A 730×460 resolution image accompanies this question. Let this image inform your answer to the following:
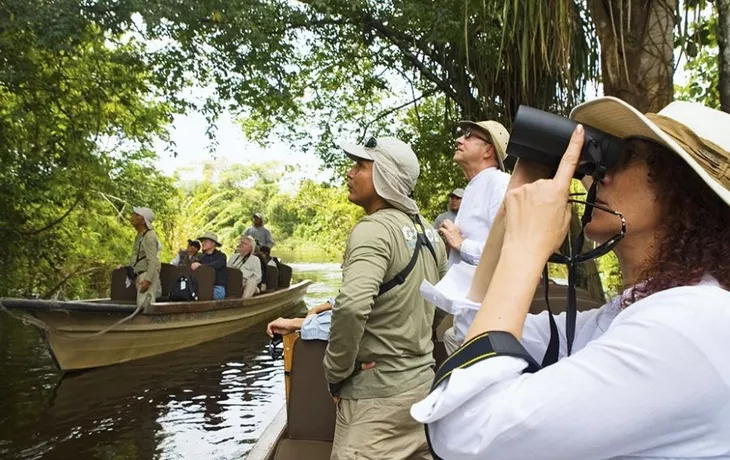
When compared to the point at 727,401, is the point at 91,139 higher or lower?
higher

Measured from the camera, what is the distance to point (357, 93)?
12.2m

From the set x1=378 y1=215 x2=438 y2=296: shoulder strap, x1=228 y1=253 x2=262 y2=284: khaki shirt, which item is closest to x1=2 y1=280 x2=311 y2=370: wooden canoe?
x1=228 y1=253 x2=262 y2=284: khaki shirt

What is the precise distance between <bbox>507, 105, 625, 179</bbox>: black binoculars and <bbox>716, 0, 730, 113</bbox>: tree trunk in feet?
6.17

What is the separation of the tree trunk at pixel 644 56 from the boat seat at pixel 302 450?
84.8 inches

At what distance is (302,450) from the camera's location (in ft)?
9.99

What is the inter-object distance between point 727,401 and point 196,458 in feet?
19.0

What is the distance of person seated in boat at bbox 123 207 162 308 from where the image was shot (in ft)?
29.0

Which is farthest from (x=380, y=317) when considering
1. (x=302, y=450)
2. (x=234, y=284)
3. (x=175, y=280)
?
(x=234, y=284)

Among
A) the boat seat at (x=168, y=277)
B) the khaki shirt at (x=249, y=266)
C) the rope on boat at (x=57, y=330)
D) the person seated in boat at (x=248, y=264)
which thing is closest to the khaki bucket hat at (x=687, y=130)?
the rope on boat at (x=57, y=330)

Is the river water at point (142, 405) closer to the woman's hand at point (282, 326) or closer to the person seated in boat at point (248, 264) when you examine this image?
the person seated in boat at point (248, 264)

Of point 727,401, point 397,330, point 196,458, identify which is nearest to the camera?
point 727,401

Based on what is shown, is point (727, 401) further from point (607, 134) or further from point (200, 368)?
point (200, 368)

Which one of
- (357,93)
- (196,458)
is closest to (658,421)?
(196,458)

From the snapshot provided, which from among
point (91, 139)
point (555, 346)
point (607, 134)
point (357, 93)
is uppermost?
point (357, 93)
